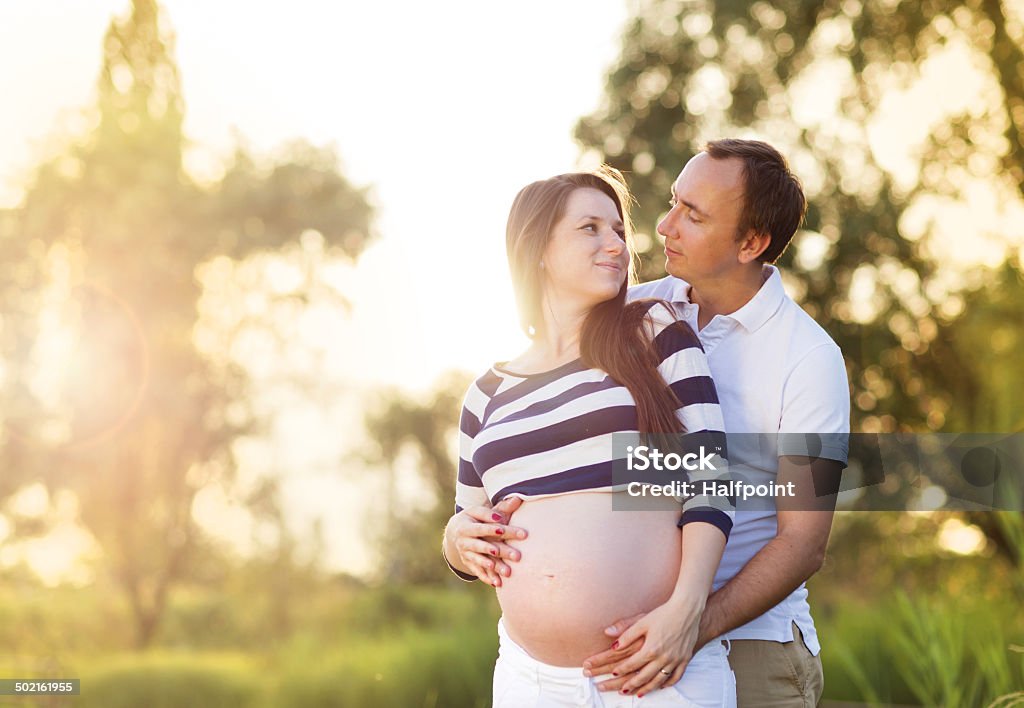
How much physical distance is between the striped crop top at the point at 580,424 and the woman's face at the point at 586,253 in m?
0.13

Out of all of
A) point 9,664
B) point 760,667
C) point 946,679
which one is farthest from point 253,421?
point 760,667

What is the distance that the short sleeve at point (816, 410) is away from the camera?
242 cm

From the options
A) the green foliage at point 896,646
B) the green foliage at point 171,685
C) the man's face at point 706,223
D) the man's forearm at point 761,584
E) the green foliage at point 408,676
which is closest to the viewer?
the man's forearm at point 761,584

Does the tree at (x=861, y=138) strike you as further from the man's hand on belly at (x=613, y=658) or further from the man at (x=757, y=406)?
the man's hand on belly at (x=613, y=658)

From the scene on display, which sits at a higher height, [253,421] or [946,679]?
[253,421]

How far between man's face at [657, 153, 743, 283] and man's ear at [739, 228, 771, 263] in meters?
0.02

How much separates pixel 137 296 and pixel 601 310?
1012 centimetres

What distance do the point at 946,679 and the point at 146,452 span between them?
989cm

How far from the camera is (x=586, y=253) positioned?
2.41 meters

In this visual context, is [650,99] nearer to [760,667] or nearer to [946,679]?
[946,679]

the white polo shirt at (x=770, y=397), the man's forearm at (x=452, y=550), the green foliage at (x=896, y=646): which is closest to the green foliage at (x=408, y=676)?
the green foliage at (x=896, y=646)

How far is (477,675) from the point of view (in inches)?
264

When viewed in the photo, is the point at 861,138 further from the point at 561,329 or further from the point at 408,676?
the point at 561,329

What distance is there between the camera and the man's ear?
279 cm
